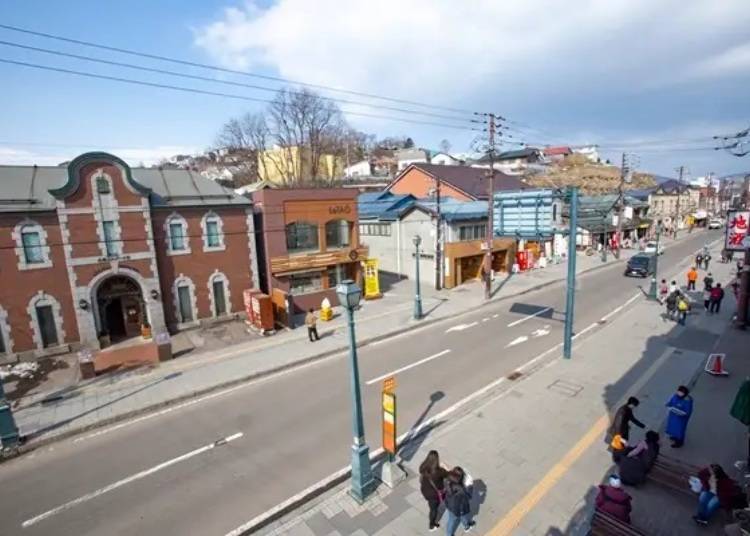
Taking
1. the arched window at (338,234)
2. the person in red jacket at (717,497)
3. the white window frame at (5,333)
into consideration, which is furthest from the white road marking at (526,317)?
the white window frame at (5,333)

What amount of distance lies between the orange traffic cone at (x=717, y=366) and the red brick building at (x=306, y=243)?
57.9 feet

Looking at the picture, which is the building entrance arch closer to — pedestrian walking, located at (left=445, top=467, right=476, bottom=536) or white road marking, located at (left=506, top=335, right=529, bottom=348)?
white road marking, located at (left=506, top=335, right=529, bottom=348)

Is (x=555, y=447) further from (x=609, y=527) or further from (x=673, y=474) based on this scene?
(x=609, y=527)

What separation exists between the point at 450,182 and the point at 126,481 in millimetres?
35689

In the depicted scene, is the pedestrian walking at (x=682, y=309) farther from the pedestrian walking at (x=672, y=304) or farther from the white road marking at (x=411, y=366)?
the white road marking at (x=411, y=366)

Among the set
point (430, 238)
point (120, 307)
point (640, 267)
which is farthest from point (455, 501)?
point (640, 267)

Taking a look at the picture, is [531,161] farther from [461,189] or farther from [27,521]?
[27,521]

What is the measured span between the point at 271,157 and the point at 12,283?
39.4 m

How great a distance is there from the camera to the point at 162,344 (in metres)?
17.1

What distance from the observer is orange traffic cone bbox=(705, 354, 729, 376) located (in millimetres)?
13438

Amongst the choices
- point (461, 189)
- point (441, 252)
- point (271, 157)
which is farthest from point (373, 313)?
point (271, 157)

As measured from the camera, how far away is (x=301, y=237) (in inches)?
926

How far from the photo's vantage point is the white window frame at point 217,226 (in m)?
21.4

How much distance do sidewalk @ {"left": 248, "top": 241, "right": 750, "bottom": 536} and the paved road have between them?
118 centimetres
